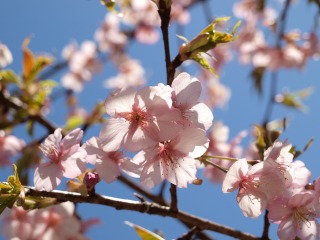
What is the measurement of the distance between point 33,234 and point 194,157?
844 millimetres

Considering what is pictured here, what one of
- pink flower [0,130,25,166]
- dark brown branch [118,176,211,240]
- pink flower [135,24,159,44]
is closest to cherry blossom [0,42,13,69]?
pink flower [0,130,25,166]

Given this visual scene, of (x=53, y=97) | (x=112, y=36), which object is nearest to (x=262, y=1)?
(x=53, y=97)

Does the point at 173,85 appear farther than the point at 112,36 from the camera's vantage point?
No

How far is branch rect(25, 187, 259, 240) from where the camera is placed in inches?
45.3

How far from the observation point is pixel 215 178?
2.20 meters

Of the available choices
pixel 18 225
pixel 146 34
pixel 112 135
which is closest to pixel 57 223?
pixel 18 225

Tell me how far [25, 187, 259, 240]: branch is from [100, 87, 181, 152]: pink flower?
0.17 m

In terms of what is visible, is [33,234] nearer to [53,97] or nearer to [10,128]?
[10,128]

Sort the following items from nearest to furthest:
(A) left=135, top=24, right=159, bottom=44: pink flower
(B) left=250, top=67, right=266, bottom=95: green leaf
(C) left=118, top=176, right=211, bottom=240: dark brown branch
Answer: (C) left=118, top=176, right=211, bottom=240: dark brown branch, (B) left=250, top=67, right=266, bottom=95: green leaf, (A) left=135, top=24, right=159, bottom=44: pink flower

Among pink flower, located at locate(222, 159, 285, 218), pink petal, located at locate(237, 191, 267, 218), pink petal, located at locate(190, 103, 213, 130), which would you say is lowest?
pink petal, located at locate(237, 191, 267, 218)

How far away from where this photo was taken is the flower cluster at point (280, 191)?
1.12 m

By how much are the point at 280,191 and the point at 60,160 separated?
628mm

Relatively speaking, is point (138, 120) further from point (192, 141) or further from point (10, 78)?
point (10, 78)

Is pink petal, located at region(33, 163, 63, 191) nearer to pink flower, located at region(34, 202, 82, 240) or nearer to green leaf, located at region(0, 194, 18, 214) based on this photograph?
green leaf, located at region(0, 194, 18, 214)
